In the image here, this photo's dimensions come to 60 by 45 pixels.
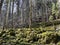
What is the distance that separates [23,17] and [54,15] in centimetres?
1008

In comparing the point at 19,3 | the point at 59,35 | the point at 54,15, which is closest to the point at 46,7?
the point at 54,15

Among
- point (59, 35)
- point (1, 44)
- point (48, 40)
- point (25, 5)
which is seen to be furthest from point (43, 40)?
point (25, 5)

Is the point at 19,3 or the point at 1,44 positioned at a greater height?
the point at 19,3

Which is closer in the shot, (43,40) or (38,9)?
(43,40)

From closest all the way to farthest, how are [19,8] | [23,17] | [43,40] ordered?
[43,40] < [23,17] < [19,8]

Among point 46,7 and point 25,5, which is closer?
point 46,7

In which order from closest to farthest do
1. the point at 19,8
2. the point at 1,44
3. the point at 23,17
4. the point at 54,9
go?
the point at 1,44
the point at 54,9
the point at 23,17
the point at 19,8

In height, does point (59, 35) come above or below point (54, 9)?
below

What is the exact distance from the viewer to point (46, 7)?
159ft

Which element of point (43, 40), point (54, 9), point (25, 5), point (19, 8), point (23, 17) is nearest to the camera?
point (43, 40)

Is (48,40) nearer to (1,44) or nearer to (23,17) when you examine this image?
(1,44)

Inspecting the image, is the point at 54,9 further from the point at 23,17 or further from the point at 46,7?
the point at 23,17

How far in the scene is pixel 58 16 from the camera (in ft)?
140

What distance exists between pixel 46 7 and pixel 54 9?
7.10 m
